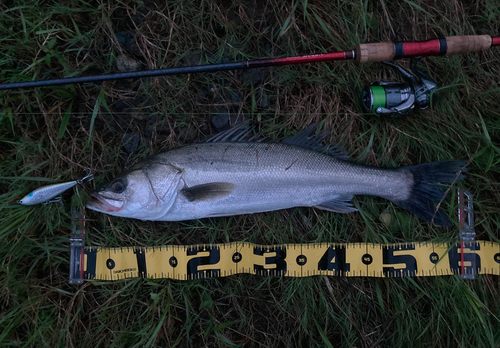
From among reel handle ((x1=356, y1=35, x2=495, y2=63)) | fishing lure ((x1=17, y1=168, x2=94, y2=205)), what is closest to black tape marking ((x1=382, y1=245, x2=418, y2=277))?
reel handle ((x1=356, y1=35, x2=495, y2=63))

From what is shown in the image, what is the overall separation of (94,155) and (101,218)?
570mm

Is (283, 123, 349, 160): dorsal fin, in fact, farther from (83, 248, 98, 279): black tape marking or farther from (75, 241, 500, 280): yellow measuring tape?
(83, 248, 98, 279): black tape marking

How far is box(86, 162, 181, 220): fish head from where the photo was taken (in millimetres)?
2424

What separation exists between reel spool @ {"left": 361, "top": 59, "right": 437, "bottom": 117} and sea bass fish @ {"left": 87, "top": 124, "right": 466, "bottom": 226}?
1.65 feet

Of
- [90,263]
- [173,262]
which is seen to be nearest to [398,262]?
[173,262]

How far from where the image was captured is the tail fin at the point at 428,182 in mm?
2568

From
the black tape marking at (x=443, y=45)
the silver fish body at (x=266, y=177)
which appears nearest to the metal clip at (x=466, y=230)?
the silver fish body at (x=266, y=177)

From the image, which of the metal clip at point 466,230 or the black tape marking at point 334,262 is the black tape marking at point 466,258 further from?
the black tape marking at point 334,262

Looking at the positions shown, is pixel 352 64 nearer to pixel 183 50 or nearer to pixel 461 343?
pixel 183 50

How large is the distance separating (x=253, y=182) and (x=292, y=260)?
0.80 m

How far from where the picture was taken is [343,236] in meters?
2.80

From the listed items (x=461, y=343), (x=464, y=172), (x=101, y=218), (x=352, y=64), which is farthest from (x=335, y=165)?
(x=101, y=218)

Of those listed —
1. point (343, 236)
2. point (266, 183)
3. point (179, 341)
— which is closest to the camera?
point (266, 183)

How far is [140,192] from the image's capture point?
7.97 feet
